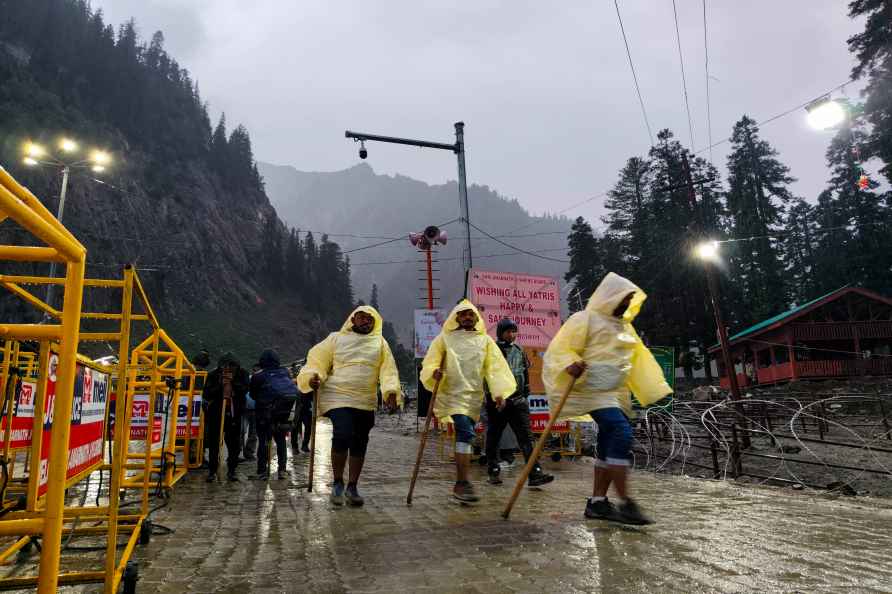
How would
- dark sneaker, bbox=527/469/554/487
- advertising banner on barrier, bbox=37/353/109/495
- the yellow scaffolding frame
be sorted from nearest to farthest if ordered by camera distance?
the yellow scaffolding frame
advertising banner on barrier, bbox=37/353/109/495
dark sneaker, bbox=527/469/554/487

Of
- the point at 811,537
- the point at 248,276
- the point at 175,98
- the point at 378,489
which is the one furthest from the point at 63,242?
the point at 175,98

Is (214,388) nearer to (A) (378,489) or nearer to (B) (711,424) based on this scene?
(A) (378,489)

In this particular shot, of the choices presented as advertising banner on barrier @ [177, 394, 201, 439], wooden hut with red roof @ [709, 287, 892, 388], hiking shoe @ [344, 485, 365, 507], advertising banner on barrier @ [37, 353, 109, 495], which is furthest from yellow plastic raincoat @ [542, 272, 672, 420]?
wooden hut with red roof @ [709, 287, 892, 388]

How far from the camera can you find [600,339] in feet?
15.0

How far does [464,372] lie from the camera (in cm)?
578

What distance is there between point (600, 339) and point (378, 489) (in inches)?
130

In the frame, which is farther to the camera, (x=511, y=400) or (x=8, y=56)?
(x=8, y=56)

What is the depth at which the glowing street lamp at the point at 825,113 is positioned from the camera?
42.1 ft

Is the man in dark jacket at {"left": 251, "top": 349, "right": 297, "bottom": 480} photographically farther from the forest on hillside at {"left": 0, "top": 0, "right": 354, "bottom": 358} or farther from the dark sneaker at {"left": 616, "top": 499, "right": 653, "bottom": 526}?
the forest on hillside at {"left": 0, "top": 0, "right": 354, "bottom": 358}

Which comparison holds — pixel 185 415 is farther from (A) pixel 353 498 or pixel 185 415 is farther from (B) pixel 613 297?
(B) pixel 613 297

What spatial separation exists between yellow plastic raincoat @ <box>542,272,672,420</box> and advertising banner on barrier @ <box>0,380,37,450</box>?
364cm

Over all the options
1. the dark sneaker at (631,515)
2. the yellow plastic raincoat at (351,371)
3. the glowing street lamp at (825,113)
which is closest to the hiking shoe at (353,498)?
the yellow plastic raincoat at (351,371)

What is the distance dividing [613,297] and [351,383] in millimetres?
2740

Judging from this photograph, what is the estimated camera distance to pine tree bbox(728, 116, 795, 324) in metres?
46.8
